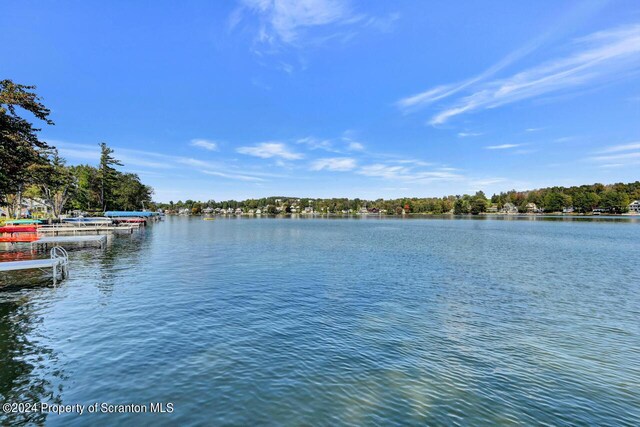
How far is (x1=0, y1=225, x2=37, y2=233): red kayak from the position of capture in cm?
4972

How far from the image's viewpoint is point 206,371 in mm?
10984

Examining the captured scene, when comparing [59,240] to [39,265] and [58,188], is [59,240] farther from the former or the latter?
[58,188]

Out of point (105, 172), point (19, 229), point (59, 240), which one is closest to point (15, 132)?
point (59, 240)

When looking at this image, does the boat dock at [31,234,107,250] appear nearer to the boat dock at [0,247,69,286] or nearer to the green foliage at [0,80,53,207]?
the green foliage at [0,80,53,207]

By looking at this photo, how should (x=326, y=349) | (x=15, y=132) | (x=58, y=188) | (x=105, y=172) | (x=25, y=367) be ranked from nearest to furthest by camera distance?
1. (x=25, y=367)
2. (x=326, y=349)
3. (x=15, y=132)
4. (x=58, y=188)
5. (x=105, y=172)

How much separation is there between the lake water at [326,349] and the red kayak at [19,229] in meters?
34.8

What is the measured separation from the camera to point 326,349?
13.0m

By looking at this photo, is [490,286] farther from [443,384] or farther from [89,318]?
[89,318]

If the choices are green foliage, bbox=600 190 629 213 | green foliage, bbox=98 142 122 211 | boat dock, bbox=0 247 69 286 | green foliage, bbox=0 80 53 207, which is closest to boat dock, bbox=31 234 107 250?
green foliage, bbox=0 80 53 207

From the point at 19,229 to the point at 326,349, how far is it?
205ft

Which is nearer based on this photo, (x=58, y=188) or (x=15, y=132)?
(x=15, y=132)

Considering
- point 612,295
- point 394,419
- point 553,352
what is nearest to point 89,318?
point 394,419

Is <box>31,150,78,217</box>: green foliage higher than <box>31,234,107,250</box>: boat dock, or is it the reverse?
<box>31,150,78,217</box>: green foliage

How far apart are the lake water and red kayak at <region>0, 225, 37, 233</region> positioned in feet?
114
